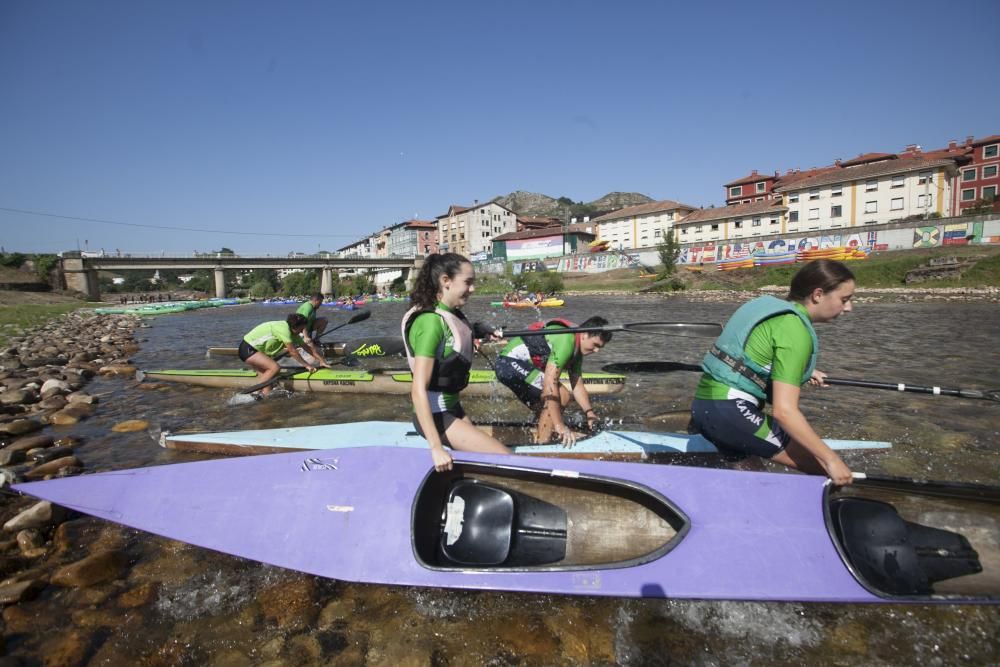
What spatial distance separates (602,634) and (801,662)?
107cm

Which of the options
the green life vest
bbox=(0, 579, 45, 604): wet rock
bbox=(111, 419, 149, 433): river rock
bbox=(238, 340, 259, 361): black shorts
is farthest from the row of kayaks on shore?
bbox=(0, 579, 45, 604): wet rock

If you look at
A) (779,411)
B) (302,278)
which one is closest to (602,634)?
(779,411)

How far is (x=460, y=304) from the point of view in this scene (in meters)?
3.55

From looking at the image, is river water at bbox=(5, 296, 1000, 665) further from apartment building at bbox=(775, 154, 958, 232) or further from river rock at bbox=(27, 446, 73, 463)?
apartment building at bbox=(775, 154, 958, 232)

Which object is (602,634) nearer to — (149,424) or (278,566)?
(278,566)

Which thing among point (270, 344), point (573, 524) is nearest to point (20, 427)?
point (270, 344)

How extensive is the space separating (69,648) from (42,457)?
4.14 metres

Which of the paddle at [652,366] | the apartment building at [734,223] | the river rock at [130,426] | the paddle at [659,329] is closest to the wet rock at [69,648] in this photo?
the paddle at [659,329]

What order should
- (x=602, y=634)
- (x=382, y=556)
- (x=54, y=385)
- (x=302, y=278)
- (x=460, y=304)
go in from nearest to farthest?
(x=602, y=634), (x=382, y=556), (x=460, y=304), (x=54, y=385), (x=302, y=278)

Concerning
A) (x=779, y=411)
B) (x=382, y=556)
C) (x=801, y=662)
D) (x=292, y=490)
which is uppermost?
(x=779, y=411)

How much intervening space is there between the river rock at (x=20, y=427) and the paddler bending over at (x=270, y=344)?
287 centimetres

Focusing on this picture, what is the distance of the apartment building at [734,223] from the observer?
166 feet

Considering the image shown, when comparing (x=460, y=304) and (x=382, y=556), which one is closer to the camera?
(x=382, y=556)

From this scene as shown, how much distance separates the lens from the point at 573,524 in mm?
3557
